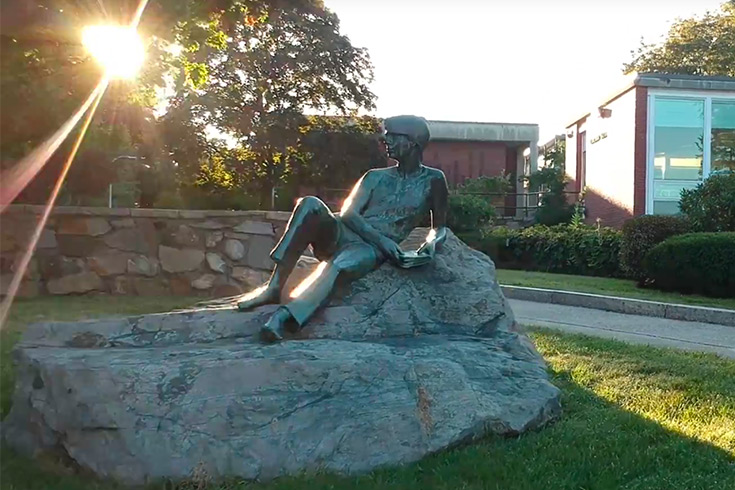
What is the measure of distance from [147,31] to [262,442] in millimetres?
5683

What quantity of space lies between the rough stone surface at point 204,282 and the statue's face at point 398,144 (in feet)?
16.1

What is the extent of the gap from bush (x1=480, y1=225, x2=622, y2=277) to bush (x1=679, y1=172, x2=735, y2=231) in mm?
1437

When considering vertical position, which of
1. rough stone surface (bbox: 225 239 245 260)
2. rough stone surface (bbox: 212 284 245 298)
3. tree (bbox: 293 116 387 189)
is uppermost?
tree (bbox: 293 116 387 189)

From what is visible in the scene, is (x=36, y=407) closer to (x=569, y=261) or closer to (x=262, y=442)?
(x=262, y=442)

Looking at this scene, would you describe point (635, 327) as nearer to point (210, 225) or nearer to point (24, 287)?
point (210, 225)

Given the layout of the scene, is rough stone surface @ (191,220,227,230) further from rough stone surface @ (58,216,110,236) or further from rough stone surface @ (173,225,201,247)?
rough stone surface @ (58,216,110,236)

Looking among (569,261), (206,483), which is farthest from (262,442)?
(569,261)

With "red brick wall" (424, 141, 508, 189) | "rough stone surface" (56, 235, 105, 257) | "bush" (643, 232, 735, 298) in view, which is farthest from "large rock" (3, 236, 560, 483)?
"red brick wall" (424, 141, 508, 189)

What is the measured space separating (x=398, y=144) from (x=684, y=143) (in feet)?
49.4

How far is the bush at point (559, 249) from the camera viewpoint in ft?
48.1

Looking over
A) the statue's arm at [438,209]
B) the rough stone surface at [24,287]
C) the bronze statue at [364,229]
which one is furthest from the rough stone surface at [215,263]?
the statue's arm at [438,209]

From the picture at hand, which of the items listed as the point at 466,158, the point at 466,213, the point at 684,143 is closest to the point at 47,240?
the point at 466,213

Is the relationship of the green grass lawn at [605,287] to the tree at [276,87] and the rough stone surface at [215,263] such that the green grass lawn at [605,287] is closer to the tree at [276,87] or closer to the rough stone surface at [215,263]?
the rough stone surface at [215,263]

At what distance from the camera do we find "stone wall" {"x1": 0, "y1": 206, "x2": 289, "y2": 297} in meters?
8.59
